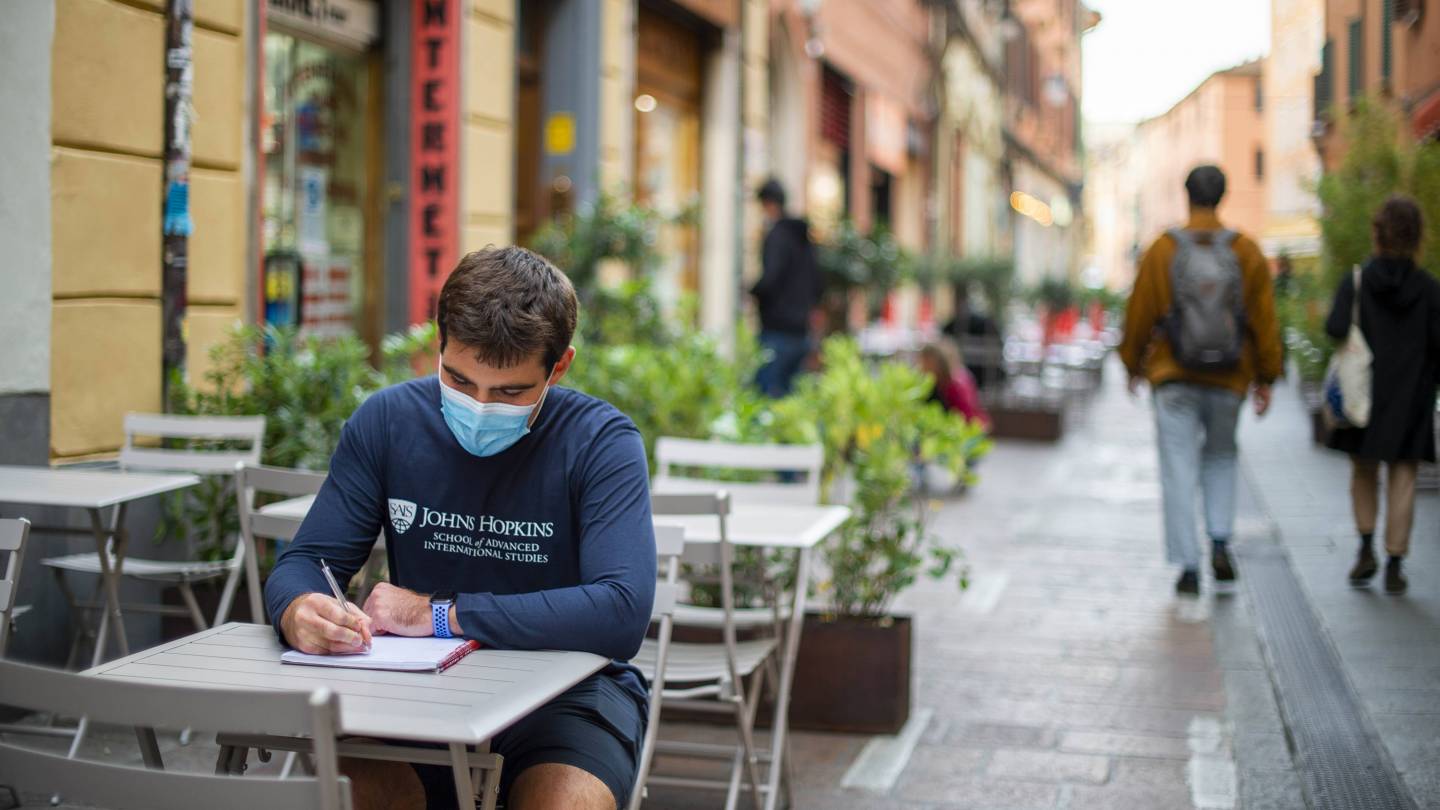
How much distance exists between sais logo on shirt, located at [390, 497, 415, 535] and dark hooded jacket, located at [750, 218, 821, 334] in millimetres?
8421

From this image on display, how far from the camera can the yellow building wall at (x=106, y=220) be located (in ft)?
18.1

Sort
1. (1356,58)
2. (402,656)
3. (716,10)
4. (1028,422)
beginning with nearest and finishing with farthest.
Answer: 1. (402,656)
2. (1356,58)
3. (716,10)
4. (1028,422)

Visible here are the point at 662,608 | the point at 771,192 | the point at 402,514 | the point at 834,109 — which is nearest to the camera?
the point at 402,514

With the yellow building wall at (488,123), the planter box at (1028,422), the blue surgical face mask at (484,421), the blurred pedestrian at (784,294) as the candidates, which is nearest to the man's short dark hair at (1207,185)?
the yellow building wall at (488,123)

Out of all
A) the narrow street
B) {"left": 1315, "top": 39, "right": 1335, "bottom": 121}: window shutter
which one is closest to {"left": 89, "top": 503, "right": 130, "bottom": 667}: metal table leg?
the narrow street

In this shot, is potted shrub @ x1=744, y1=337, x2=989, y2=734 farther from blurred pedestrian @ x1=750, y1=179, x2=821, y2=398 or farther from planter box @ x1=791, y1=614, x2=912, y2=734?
blurred pedestrian @ x1=750, y1=179, x2=821, y2=398

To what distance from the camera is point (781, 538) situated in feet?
13.5

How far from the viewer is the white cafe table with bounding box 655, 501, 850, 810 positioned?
13.4 feet

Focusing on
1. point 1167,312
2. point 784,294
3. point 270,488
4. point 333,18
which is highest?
point 333,18

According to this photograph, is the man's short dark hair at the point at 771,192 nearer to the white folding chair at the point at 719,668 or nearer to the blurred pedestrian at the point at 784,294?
the blurred pedestrian at the point at 784,294

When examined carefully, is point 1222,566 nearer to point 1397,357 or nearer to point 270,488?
point 1397,357

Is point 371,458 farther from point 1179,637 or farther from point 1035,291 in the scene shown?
point 1035,291

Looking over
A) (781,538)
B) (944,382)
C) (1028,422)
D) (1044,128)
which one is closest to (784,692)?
(781,538)

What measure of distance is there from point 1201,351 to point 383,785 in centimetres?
508
